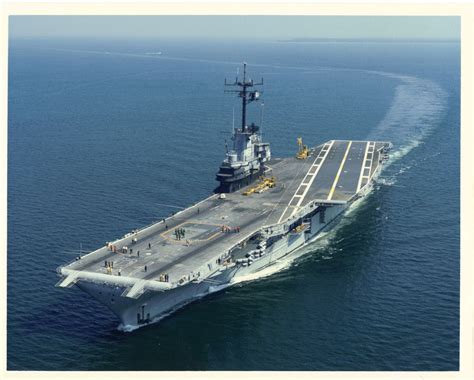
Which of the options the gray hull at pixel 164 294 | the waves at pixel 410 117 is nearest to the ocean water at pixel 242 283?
the waves at pixel 410 117

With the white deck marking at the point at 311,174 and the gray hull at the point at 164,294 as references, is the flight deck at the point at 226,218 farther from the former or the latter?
the gray hull at the point at 164,294

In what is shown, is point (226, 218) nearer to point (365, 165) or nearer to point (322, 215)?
point (322, 215)

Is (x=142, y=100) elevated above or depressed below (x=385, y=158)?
above

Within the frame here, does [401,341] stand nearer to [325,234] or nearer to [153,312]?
[153,312]

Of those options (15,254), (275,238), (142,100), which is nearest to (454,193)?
(275,238)

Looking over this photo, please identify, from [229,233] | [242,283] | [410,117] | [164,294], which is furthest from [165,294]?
[410,117]

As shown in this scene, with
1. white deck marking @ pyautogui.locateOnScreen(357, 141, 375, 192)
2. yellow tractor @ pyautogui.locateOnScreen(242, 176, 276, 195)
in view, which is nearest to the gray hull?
yellow tractor @ pyautogui.locateOnScreen(242, 176, 276, 195)
